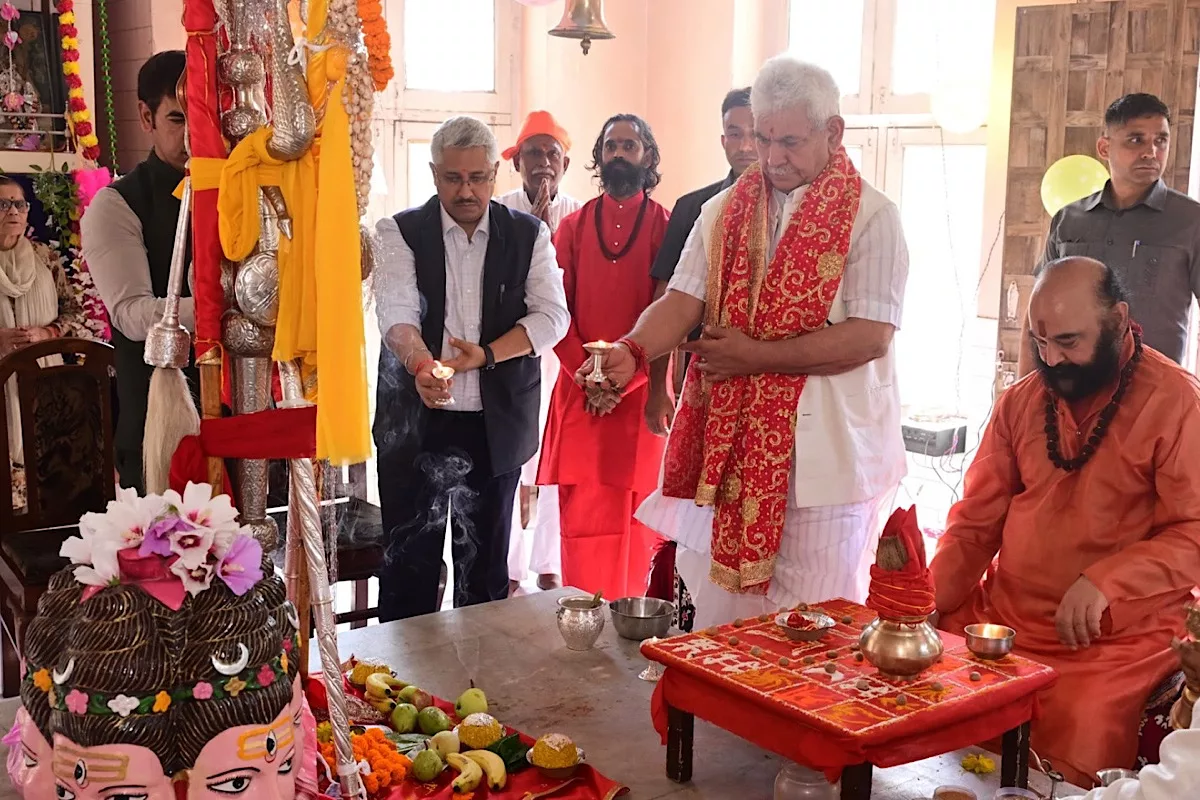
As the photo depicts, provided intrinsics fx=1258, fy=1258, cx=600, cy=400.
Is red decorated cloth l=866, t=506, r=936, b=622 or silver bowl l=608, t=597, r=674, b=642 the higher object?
red decorated cloth l=866, t=506, r=936, b=622

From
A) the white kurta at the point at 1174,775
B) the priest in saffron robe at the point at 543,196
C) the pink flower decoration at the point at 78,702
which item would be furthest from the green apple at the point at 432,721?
the priest in saffron robe at the point at 543,196

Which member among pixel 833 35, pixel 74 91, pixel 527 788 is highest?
pixel 833 35

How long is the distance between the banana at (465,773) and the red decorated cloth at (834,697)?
0.36 meters

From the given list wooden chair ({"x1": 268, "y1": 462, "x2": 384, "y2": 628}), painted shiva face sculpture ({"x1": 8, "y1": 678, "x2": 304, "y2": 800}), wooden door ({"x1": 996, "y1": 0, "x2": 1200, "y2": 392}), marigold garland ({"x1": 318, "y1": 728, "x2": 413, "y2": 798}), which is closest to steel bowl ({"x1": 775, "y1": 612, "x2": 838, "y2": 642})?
marigold garland ({"x1": 318, "y1": 728, "x2": 413, "y2": 798})

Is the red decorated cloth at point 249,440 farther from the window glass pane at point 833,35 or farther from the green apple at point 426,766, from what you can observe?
the window glass pane at point 833,35

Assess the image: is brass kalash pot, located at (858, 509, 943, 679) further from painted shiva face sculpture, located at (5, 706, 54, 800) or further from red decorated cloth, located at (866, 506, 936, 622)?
painted shiva face sculpture, located at (5, 706, 54, 800)

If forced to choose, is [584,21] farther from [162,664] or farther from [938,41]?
[162,664]

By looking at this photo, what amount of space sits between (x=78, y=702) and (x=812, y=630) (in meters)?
1.36

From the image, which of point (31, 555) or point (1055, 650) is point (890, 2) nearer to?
point (1055, 650)

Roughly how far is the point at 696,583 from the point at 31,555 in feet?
6.43

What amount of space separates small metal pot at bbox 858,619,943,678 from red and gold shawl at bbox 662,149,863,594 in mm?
986

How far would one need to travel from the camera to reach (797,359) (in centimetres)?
319

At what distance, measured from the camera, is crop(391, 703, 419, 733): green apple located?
101 inches

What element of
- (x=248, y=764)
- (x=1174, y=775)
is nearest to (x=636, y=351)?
(x=248, y=764)
